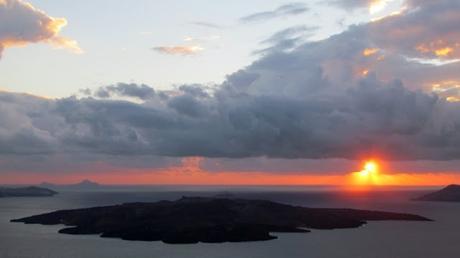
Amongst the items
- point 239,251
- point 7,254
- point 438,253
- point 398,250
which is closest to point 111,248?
point 7,254

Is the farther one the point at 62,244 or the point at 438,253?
the point at 62,244

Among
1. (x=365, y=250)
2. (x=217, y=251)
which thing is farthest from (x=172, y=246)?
(x=365, y=250)

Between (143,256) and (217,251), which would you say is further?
(217,251)

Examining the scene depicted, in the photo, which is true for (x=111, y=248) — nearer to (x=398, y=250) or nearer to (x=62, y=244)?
(x=62, y=244)

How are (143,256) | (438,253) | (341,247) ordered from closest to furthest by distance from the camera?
(143,256)
(438,253)
(341,247)

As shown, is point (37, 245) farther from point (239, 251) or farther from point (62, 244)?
point (239, 251)

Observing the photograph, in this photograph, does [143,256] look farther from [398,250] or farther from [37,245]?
[398,250]

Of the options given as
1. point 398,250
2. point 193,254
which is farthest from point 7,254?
point 398,250

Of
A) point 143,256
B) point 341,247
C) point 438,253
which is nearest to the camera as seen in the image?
point 143,256
